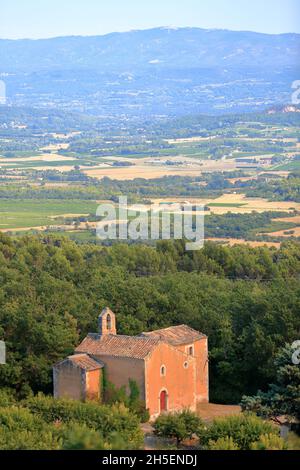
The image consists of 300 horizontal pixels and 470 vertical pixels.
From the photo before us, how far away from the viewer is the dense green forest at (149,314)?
27.0 meters

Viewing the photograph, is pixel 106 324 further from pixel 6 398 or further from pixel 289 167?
pixel 289 167

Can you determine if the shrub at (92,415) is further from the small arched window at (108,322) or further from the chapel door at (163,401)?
the small arched window at (108,322)

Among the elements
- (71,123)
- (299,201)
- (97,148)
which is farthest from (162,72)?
(299,201)

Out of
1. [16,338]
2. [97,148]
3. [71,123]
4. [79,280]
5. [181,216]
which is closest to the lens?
[16,338]

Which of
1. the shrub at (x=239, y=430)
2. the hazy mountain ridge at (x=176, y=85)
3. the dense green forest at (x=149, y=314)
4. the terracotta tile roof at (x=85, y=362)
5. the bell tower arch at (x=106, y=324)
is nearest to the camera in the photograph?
the shrub at (x=239, y=430)

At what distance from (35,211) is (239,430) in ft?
169

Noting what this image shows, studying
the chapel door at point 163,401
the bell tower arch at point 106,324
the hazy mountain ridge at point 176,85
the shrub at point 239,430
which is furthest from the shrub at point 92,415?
the hazy mountain ridge at point 176,85

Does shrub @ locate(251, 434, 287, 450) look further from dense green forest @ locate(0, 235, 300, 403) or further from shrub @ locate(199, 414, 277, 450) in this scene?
dense green forest @ locate(0, 235, 300, 403)

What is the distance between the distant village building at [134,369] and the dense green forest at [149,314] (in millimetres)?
1506

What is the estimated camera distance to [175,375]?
2558 centimetres

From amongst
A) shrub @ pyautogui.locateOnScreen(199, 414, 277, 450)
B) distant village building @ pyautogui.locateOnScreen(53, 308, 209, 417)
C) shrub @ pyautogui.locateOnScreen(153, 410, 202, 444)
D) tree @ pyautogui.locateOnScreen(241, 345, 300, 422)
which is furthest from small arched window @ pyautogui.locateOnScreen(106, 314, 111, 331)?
shrub @ pyautogui.locateOnScreen(199, 414, 277, 450)

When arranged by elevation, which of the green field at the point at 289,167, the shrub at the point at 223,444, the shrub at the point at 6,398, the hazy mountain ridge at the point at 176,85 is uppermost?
the hazy mountain ridge at the point at 176,85
